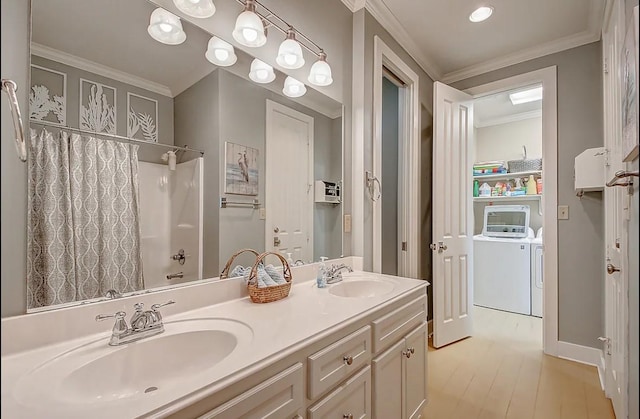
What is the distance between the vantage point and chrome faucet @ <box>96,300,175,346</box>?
90 centimetres

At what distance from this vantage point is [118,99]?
1.08 meters

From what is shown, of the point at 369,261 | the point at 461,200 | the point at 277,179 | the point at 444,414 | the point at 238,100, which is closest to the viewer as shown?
the point at 238,100

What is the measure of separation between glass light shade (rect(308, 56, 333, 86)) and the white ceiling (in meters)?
0.58

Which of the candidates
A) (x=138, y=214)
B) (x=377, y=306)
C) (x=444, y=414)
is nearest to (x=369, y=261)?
(x=377, y=306)

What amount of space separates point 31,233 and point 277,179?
39.2 inches

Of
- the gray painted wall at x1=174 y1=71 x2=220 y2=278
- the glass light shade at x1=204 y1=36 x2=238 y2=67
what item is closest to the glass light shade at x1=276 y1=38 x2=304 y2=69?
the glass light shade at x1=204 y1=36 x2=238 y2=67

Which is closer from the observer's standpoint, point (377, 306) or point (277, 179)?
point (377, 306)

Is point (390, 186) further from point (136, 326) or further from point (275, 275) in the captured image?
point (136, 326)

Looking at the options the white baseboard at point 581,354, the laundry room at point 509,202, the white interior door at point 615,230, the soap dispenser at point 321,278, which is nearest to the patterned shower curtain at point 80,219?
the soap dispenser at point 321,278

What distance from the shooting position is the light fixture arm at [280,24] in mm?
1413

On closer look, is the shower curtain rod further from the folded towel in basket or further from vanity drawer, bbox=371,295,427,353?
vanity drawer, bbox=371,295,427,353

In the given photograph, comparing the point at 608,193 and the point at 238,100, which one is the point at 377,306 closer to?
the point at 238,100

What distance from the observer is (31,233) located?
897 mm

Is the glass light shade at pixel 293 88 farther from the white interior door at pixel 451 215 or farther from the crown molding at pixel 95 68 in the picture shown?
the white interior door at pixel 451 215
